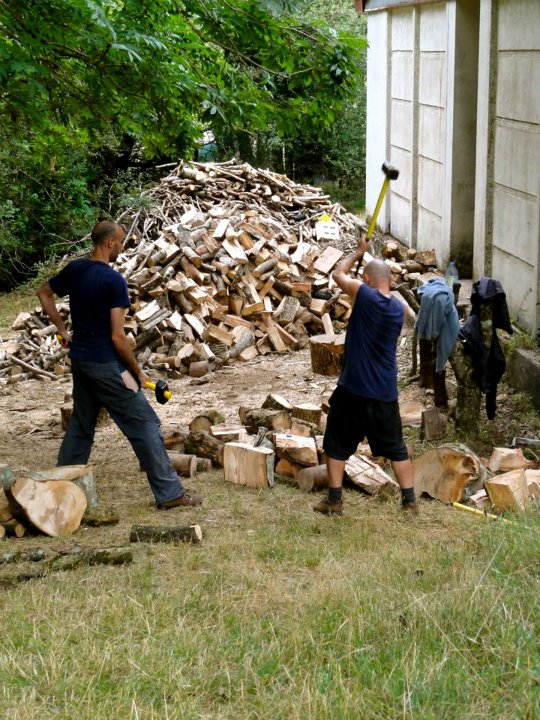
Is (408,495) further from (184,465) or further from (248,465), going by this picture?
(184,465)

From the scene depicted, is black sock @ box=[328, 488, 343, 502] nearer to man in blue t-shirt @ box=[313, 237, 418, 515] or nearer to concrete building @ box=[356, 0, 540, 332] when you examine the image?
man in blue t-shirt @ box=[313, 237, 418, 515]

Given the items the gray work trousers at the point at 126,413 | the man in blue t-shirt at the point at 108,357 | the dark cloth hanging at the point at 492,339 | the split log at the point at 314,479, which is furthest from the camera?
the dark cloth hanging at the point at 492,339

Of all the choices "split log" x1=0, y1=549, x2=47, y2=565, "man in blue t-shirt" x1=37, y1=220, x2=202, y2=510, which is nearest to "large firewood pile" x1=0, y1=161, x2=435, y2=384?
"man in blue t-shirt" x1=37, y1=220, x2=202, y2=510

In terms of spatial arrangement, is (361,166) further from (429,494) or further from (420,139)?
(429,494)

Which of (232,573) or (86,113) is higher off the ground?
(86,113)

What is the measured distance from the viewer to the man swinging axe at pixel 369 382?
20.9ft

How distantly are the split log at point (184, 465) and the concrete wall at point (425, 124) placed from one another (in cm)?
690

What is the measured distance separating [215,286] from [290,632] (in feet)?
31.2

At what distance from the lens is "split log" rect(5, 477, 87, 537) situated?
20.8ft

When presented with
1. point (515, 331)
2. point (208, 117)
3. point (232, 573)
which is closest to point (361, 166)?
point (515, 331)

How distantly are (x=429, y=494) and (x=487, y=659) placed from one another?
10.2 feet

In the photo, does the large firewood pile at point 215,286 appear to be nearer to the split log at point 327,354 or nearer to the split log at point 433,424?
the split log at point 327,354

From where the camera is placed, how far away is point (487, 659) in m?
4.10

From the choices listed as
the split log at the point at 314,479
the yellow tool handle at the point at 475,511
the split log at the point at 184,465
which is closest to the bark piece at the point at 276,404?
the split log at the point at 184,465
